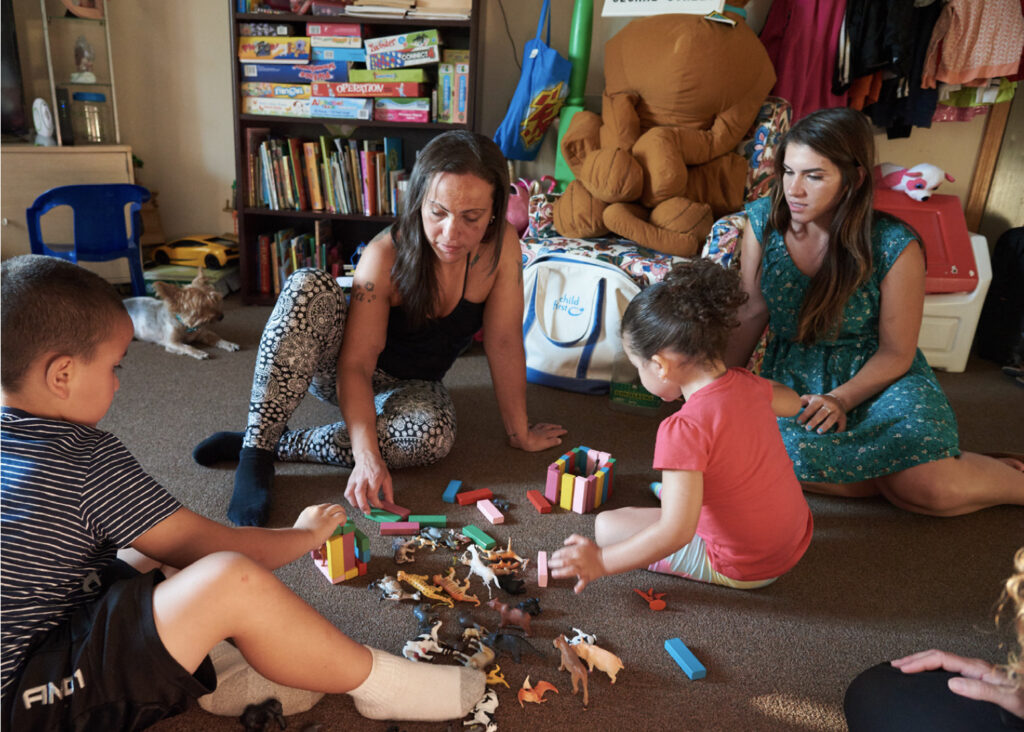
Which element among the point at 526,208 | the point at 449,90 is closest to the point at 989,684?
the point at 526,208

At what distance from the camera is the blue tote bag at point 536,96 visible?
9.16 feet

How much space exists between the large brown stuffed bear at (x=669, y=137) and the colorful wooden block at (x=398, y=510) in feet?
4.41

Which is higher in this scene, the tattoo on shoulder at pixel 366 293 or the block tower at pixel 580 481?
the tattoo on shoulder at pixel 366 293

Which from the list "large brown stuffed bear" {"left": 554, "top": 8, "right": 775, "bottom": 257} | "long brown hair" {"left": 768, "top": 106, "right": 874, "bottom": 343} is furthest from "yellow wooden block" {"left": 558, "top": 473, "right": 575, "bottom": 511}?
"large brown stuffed bear" {"left": 554, "top": 8, "right": 775, "bottom": 257}

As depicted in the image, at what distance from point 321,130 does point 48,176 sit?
114cm

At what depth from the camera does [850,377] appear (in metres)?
1.94

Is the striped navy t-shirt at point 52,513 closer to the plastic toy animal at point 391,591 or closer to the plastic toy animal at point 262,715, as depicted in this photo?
the plastic toy animal at point 262,715

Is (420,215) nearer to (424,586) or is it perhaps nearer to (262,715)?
(424,586)

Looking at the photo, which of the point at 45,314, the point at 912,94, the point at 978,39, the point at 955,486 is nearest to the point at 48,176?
the point at 45,314

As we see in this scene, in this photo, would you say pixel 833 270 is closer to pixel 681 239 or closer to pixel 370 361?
pixel 681 239

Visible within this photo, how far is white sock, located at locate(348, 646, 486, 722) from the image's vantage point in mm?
1072

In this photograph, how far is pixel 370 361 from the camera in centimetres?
177

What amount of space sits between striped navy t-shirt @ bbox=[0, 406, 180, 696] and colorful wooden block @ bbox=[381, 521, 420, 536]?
67 centimetres

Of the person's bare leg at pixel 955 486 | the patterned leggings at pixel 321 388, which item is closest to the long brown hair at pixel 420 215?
the patterned leggings at pixel 321 388
